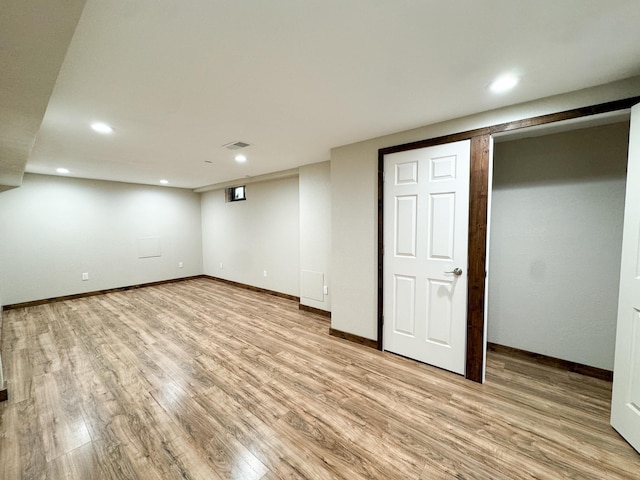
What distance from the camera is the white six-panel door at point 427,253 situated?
2.29 meters

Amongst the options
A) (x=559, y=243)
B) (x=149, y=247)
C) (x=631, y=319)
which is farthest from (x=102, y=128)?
(x=559, y=243)

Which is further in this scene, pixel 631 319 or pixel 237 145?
pixel 237 145

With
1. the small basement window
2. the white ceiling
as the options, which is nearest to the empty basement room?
the white ceiling

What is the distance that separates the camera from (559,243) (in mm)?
2402

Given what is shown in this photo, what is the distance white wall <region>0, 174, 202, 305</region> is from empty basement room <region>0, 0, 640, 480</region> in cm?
81

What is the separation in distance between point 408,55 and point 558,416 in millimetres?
2632

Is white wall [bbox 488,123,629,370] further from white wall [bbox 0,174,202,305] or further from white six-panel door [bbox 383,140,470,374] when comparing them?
white wall [bbox 0,174,202,305]

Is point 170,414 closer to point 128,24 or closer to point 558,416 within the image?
point 128,24

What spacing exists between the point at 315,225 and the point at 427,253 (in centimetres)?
199

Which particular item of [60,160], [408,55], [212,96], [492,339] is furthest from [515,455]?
[60,160]

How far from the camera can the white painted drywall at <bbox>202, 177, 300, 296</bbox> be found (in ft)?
15.3

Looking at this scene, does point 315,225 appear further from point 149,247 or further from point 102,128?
point 149,247

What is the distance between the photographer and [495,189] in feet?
8.87

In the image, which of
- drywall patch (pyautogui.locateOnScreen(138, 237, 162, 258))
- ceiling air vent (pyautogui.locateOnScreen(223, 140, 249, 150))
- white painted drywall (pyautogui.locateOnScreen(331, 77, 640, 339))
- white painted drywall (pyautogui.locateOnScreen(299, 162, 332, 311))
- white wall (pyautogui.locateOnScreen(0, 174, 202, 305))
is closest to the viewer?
white painted drywall (pyautogui.locateOnScreen(331, 77, 640, 339))
